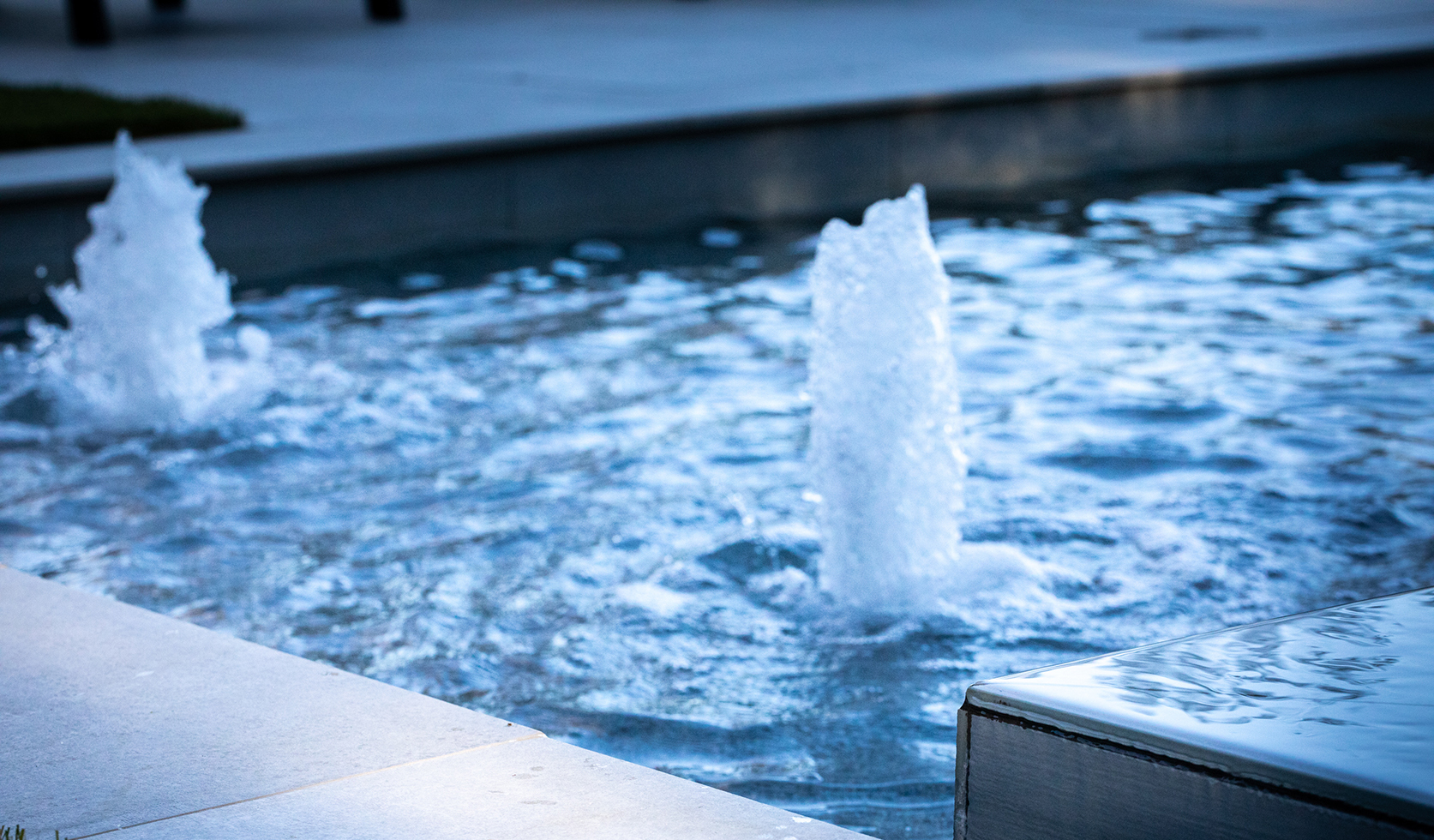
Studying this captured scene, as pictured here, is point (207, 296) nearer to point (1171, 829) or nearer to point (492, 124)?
point (492, 124)

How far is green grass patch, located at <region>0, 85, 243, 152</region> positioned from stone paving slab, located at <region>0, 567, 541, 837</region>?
635 cm

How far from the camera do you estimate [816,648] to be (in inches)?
133

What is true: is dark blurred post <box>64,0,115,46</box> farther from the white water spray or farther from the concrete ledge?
the concrete ledge

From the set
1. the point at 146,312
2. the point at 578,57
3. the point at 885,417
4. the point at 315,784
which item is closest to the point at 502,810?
the point at 315,784

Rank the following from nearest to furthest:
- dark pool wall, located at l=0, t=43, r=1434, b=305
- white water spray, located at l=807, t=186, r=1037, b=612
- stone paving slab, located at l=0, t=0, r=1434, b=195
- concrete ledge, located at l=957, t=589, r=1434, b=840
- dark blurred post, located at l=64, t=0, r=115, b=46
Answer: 1. concrete ledge, located at l=957, t=589, r=1434, b=840
2. white water spray, located at l=807, t=186, r=1037, b=612
3. dark pool wall, located at l=0, t=43, r=1434, b=305
4. stone paving slab, located at l=0, t=0, r=1434, b=195
5. dark blurred post, located at l=64, t=0, r=115, b=46

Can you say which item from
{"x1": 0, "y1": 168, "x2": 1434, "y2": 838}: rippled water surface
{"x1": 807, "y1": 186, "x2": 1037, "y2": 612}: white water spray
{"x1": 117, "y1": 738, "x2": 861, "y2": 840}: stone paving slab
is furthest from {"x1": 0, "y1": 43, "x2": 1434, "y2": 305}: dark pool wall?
{"x1": 117, "y1": 738, "x2": 861, "y2": 840}: stone paving slab

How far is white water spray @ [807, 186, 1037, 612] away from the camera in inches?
143

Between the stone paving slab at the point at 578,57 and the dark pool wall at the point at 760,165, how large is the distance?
9cm

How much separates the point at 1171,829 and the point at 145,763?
1245 mm

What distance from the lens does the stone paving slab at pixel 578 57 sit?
26.6 ft

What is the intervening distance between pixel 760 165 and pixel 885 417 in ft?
16.0

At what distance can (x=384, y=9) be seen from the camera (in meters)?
15.2

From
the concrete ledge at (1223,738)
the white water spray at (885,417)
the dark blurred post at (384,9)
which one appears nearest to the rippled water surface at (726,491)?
the white water spray at (885,417)

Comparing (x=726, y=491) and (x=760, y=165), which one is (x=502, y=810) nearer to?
(x=726, y=491)
